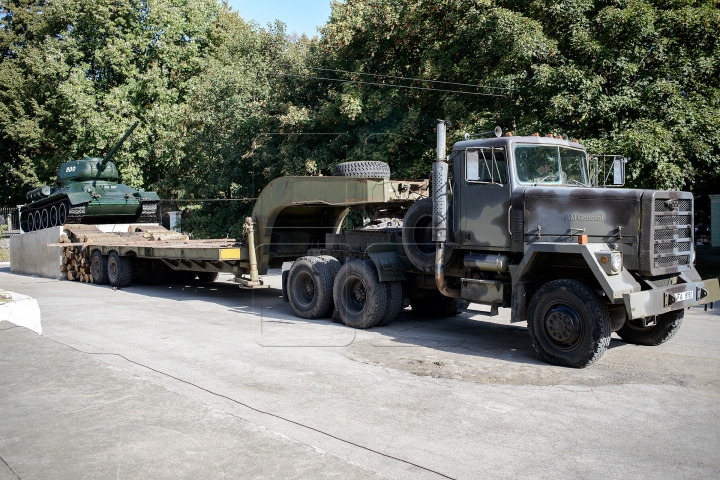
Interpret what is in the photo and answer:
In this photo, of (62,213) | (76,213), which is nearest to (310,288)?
(76,213)

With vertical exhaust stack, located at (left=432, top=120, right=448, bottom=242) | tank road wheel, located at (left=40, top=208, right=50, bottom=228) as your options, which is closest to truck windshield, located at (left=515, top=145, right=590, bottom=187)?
vertical exhaust stack, located at (left=432, top=120, right=448, bottom=242)

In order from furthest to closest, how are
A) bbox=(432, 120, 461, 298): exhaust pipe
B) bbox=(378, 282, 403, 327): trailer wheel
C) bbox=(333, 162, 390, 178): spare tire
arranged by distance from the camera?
bbox=(333, 162, 390, 178): spare tire
bbox=(378, 282, 403, 327): trailer wheel
bbox=(432, 120, 461, 298): exhaust pipe

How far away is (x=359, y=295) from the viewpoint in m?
10.4

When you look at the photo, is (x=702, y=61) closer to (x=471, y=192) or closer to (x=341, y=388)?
(x=471, y=192)

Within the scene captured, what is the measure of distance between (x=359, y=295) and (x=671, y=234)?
459 cm

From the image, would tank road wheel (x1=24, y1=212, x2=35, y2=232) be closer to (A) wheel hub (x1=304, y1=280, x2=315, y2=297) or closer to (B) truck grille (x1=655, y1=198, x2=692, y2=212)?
(A) wheel hub (x1=304, y1=280, x2=315, y2=297)

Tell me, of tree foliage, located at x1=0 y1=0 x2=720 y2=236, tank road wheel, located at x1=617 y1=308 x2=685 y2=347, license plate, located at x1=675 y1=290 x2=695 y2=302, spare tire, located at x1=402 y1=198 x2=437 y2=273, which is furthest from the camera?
tree foliage, located at x1=0 y1=0 x2=720 y2=236

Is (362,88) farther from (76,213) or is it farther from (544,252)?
(544,252)

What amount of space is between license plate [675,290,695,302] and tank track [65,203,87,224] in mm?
19293

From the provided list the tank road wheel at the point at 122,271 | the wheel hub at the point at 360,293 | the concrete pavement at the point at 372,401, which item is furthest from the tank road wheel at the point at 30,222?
the wheel hub at the point at 360,293

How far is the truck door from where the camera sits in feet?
27.7

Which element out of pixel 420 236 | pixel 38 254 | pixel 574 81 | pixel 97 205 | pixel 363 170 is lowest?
pixel 38 254

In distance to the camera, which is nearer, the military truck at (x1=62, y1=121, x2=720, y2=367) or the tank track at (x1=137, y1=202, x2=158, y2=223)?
the military truck at (x1=62, y1=121, x2=720, y2=367)

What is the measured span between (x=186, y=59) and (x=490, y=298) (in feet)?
99.6
